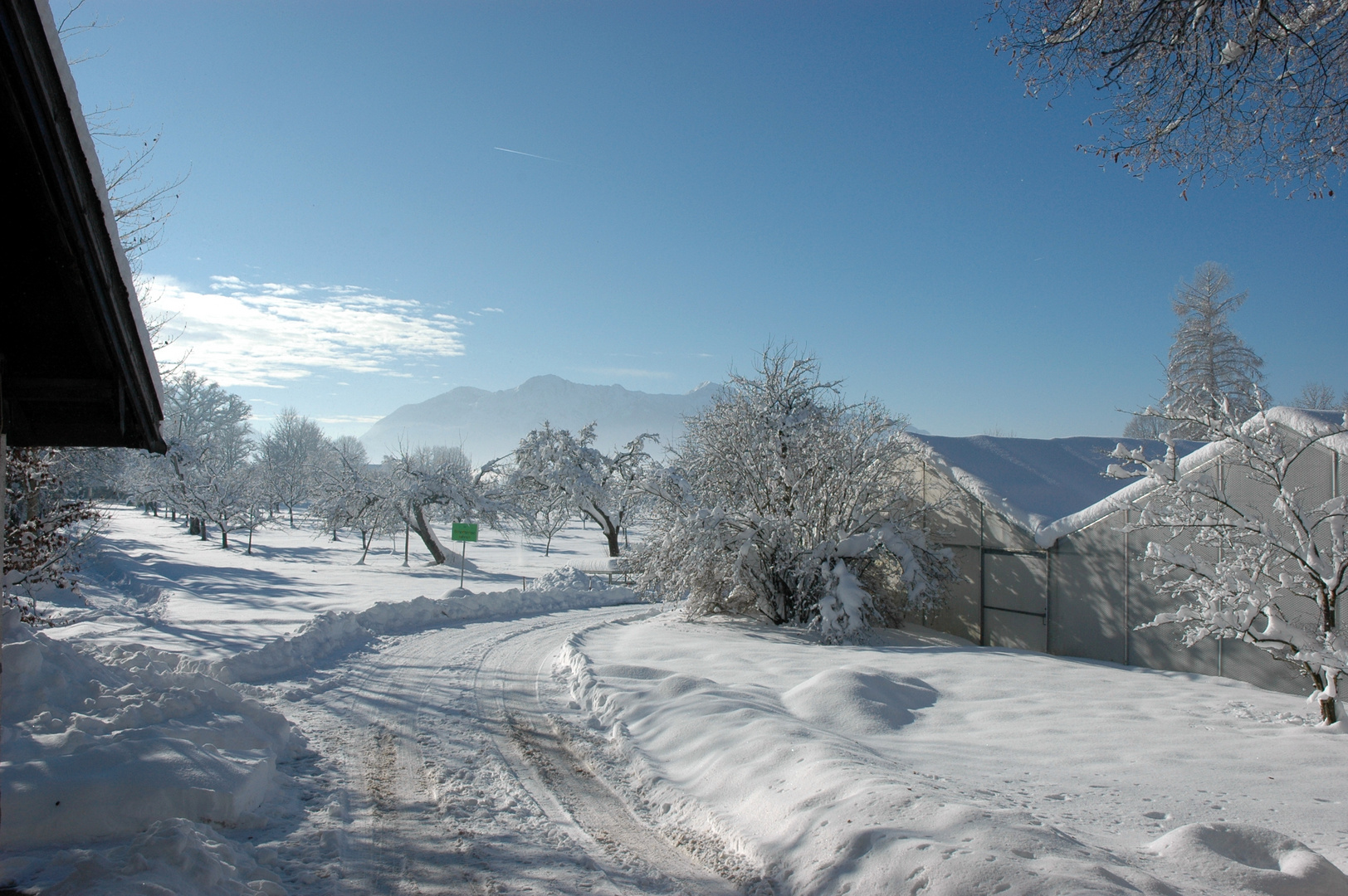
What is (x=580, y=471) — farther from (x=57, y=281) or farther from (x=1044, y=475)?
(x=57, y=281)

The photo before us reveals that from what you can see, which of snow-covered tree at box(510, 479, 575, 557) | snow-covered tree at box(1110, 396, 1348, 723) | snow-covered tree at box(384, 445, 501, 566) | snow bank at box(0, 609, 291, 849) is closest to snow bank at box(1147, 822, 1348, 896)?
snow-covered tree at box(1110, 396, 1348, 723)

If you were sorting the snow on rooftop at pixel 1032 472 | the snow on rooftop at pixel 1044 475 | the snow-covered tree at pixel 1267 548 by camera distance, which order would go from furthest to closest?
the snow on rooftop at pixel 1032 472 → the snow on rooftop at pixel 1044 475 → the snow-covered tree at pixel 1267 548

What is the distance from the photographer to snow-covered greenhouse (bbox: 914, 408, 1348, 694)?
11.9 meters

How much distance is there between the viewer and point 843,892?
4.26 meters

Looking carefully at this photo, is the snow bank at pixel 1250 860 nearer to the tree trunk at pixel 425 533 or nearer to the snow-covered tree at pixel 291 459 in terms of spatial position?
the tree trunk at pixel 425 533

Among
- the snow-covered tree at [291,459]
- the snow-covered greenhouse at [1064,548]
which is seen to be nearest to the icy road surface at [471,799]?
the snow-covered greenhouse at [1064,548]

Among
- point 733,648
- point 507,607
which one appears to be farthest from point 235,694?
point 507,607

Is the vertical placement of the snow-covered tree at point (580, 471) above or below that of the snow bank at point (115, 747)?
above

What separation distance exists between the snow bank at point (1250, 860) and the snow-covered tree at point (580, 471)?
1224 inches

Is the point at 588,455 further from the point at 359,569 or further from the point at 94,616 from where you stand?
the point at 94,616

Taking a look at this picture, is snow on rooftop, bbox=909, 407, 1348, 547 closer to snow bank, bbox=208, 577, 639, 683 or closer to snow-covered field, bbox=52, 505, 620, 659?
snow bank, bbox=208, 577, 639, 683

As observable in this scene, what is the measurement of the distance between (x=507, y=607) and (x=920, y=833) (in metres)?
18.4

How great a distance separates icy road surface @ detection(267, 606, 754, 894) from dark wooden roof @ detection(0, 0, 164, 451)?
3312mm

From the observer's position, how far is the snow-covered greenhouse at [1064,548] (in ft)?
38.9
